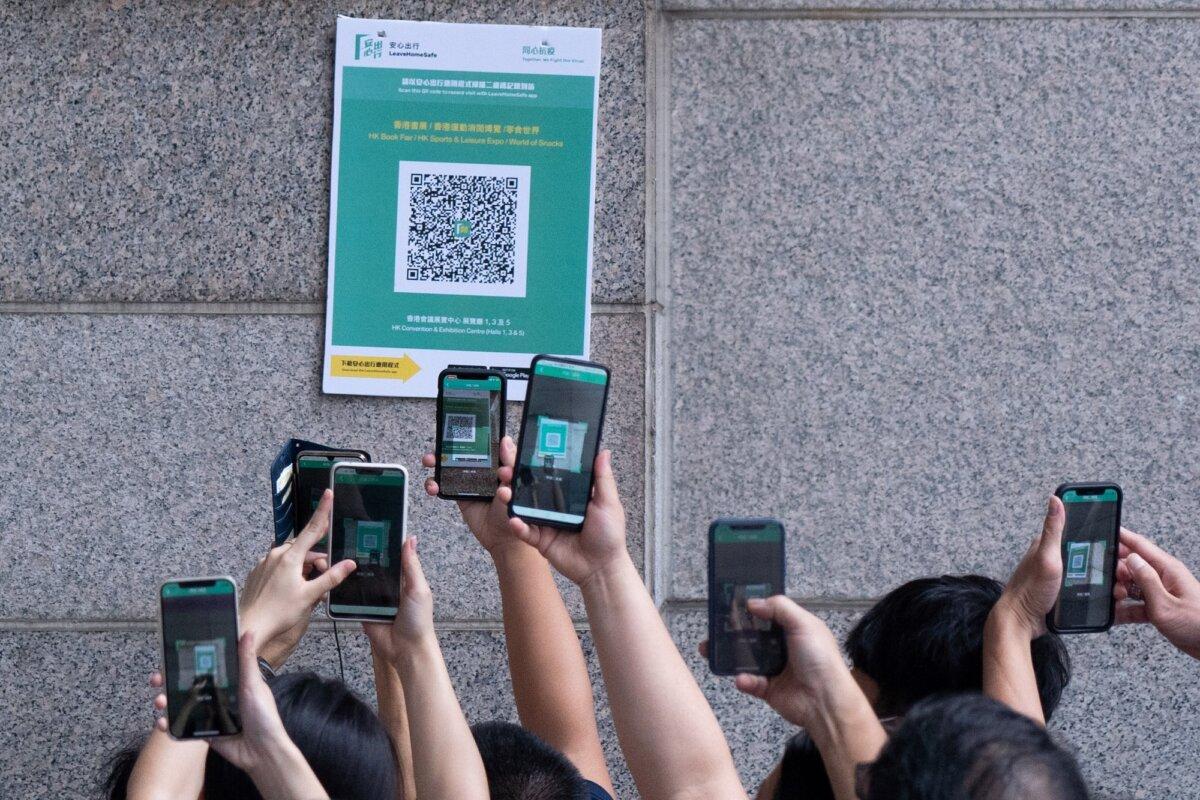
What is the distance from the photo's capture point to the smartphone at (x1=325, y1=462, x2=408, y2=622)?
206 centimetres

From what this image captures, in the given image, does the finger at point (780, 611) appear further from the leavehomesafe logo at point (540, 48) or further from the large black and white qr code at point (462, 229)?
the leavehomesafe logo at point (540, 48)

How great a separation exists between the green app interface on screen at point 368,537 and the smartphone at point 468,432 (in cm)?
15

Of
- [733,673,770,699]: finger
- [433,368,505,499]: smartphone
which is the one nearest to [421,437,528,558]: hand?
[433,368,505,499]: smartphone

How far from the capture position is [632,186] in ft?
9.56

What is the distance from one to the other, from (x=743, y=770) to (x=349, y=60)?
2.14m

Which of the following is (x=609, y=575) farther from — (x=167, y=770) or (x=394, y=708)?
(x=167, y=770)

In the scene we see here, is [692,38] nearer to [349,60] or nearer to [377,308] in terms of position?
[349,60]

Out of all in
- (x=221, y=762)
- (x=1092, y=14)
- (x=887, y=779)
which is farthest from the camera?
(x=1092, y=14)

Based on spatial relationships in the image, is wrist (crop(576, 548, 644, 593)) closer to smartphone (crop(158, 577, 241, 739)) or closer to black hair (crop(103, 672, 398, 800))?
black hair (crop(103, 672, 398, 800))

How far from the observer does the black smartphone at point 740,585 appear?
5.87 feet

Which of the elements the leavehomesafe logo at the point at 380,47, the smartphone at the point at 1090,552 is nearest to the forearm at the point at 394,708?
the smartphone at the point at 1090,552

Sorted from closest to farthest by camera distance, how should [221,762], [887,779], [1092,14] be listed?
1. [887,779]
2. [221,762]
3. [1092,14]

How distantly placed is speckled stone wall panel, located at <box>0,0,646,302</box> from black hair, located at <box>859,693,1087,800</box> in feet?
5.86

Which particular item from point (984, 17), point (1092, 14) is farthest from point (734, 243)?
point (1092, 14)
